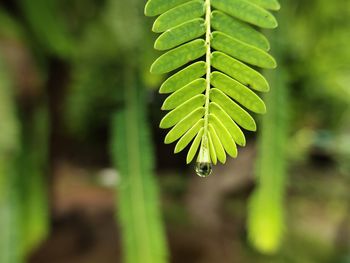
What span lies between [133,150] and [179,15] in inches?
22.7

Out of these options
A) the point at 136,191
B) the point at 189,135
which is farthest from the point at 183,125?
the point at 136,191

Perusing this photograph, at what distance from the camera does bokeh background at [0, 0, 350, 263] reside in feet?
2.83

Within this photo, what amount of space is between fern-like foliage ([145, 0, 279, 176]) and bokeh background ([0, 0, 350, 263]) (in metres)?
0.47

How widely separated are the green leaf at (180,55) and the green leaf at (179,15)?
0.06ft

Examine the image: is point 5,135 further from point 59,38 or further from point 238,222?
point 238,222

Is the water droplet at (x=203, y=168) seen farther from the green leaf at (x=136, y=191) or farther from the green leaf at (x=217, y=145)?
the green leaf at (x=136, y=191)

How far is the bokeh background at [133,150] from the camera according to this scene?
2.83ft

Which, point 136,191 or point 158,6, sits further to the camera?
point 136,191

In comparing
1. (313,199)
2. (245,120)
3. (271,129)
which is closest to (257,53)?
(245,120)

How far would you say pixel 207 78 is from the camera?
331 millimetres

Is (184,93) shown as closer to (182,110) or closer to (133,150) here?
(182,110)

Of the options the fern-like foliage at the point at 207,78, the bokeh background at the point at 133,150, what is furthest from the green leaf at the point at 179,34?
the bokeh background at the point at 133,150

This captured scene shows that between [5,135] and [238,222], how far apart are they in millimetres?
1117

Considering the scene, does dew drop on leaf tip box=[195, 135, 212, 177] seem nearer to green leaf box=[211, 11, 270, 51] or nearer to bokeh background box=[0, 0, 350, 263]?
green leaf box=[211, 11, 270, 51]
